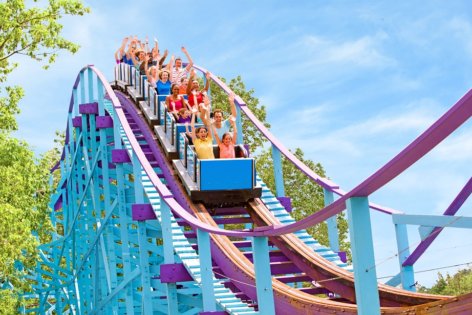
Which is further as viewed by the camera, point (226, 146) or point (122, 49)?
point (122, 49)

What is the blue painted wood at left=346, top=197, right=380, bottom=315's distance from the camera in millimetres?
4188

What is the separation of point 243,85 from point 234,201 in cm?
1297

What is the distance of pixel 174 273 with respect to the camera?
8.91 m

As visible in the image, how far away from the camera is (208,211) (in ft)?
33.8

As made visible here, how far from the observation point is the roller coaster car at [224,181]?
9.88m

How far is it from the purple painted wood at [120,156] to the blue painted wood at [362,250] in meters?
8.12

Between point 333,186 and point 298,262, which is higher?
point 333,186

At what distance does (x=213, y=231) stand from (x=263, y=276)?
1169 mm

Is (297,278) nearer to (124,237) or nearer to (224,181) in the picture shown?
(224,181)

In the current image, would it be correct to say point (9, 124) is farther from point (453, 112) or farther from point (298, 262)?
point (453, 112)

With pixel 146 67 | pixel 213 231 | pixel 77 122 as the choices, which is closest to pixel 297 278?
pixel 213 231

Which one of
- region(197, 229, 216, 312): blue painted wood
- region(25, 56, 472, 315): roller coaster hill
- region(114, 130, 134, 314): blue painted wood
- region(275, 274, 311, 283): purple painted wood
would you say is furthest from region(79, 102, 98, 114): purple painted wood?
region(197, 229, 216, 312): blue painted wood

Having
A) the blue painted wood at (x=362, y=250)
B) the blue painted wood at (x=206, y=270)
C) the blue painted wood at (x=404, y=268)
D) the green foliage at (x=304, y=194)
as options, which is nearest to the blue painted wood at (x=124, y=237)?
the blue painted wood at (x=206, y=270)

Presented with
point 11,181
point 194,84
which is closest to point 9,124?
point 11,181
